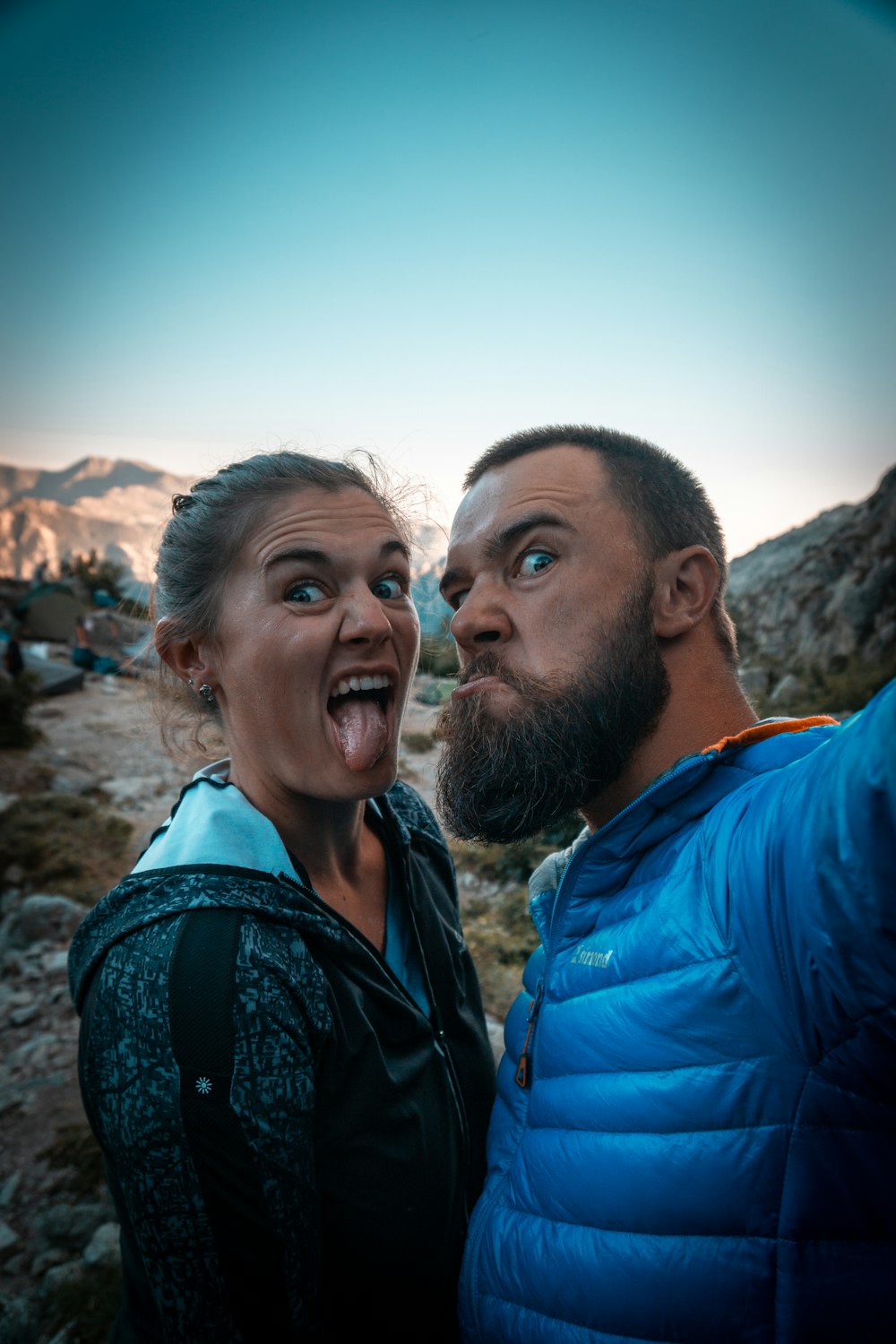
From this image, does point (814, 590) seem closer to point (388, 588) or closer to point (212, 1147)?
point (388, 588)

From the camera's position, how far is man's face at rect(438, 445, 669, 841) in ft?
5.60

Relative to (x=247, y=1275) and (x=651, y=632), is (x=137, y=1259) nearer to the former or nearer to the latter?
(x=247, y=1275)

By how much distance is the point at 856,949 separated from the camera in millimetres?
854

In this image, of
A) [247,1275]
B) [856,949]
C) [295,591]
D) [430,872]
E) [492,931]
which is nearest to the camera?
[856,949]

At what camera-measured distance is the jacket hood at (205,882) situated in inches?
53.0

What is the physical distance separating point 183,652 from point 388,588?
702 millimetres

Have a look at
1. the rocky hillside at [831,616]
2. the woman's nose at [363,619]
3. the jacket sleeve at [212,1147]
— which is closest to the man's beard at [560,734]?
the woman's nose at [363,619]

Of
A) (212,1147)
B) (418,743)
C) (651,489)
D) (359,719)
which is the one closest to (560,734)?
(359,719)

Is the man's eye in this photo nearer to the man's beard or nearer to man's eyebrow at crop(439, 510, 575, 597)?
man's eyebrow at crop(439, 510, 575, 597)

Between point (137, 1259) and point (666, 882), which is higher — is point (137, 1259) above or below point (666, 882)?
below

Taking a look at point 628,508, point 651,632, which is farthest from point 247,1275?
point 628,508

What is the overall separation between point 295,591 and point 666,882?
130 centimetres

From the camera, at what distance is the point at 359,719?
6.45 feet

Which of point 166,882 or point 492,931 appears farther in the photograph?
point 492,931
